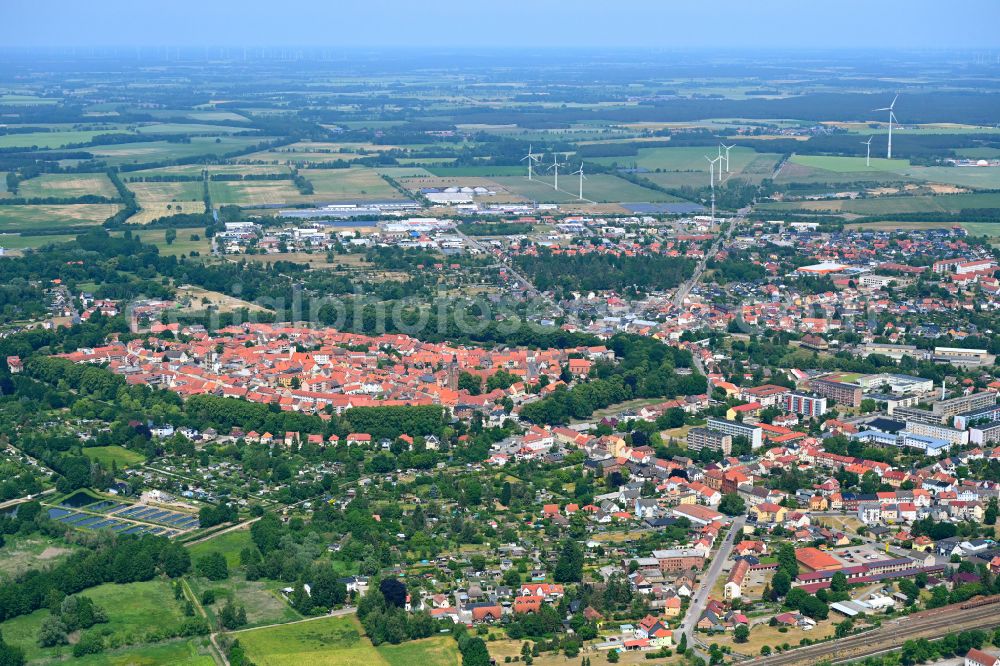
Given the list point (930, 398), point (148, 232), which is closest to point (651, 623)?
point (930, 398)

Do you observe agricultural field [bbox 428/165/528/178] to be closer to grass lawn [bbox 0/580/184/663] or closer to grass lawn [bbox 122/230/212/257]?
grass lawn [bbox 122/230/212/257]

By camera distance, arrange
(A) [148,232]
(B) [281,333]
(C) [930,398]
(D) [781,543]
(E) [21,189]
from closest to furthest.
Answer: (D) [781,543]
(C) [930,398]
(B) [281,333]
(A) [148,232]
(E) [21,189]

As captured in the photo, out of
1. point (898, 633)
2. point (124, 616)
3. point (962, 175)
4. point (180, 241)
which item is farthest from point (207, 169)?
point (898, 633)

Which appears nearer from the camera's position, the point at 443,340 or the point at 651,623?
the point at 651,623

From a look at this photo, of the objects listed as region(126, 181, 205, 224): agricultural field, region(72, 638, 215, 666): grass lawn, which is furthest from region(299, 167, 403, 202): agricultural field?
region(72, 638, 215, 666): grass lawn

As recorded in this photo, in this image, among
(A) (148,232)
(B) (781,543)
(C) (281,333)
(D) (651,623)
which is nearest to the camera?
(D) (651,623)

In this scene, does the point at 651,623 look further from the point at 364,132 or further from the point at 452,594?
the point at 364,132
